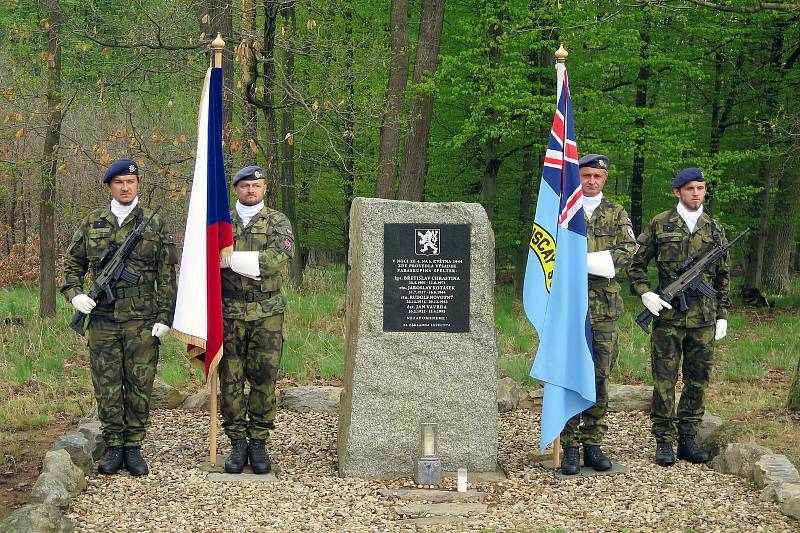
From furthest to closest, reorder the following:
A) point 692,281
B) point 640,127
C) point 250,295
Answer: point 640,127
point 692,281
point 250,295

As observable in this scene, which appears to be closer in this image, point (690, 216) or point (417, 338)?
point (417, 338)

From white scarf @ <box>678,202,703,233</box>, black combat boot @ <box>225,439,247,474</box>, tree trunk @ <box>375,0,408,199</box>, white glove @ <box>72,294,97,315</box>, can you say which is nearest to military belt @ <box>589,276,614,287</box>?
white scarf @ <box>678,202,703,233</box>

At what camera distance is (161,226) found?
605cm

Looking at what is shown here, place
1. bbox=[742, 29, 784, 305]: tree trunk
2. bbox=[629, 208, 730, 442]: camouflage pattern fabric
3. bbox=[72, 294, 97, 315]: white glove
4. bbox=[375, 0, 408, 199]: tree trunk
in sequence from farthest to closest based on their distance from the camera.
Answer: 1. bbox=[742, 29, 784, 305]: tree trunk
2. bbox=[375, 0, 408, 199]: tree trunk
3. bbox=[629, 208, 730, 442]: camouflage pattern fabric
4. bbox=[72, 294, 97, 315]: white glove

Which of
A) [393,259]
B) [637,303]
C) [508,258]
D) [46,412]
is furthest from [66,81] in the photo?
[508,258]

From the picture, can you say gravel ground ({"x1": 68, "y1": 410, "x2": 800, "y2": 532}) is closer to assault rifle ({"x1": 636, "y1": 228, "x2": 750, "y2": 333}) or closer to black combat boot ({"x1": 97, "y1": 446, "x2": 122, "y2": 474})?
black combat boot ({"x1": 97, "y1": 446, "x2": 122, "y2": 474})

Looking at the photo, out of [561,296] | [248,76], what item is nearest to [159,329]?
[561,296]

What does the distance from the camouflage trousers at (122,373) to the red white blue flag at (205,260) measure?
28 centimetres

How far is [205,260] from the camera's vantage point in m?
5.88

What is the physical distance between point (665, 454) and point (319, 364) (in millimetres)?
3904

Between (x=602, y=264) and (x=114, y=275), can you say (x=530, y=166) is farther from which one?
(x=114, y=275)

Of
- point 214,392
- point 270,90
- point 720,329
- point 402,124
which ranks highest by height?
point 270,90

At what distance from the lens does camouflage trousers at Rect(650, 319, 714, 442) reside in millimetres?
6312

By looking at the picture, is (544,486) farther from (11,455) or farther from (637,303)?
(637,303)
